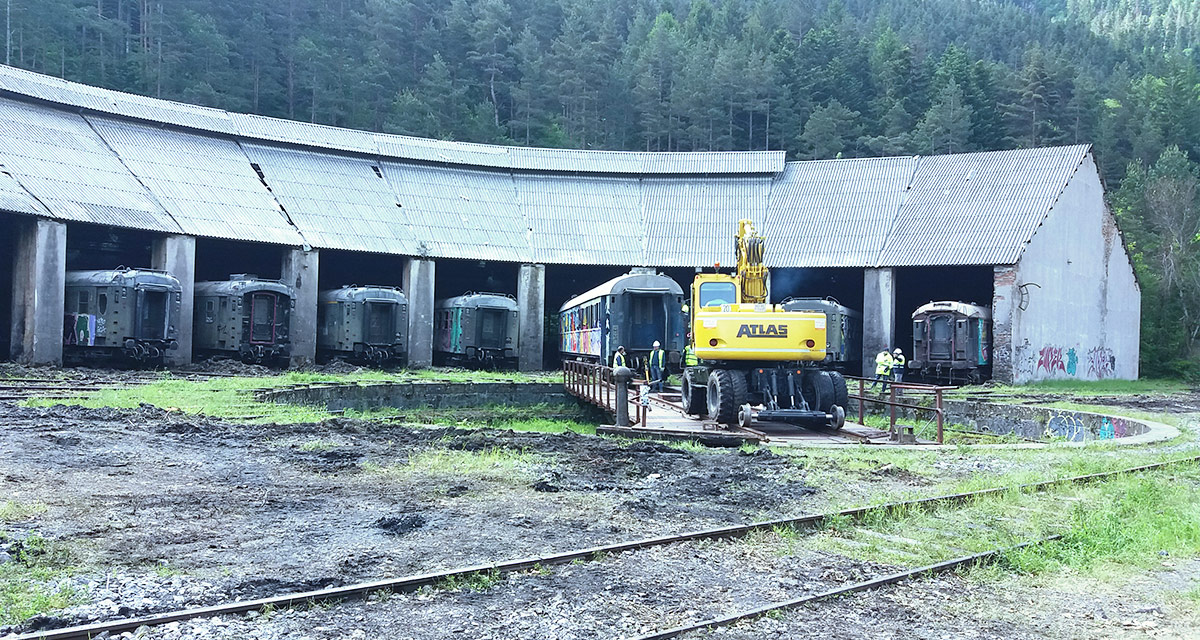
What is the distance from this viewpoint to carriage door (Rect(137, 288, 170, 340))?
29.4 metres

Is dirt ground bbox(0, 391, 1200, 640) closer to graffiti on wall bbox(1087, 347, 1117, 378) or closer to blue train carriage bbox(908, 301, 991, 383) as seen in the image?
blue train carriage bbox(908, 301, 991, 383)

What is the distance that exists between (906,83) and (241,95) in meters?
48.7

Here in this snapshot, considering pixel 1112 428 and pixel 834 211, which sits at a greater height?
pixel 834 211

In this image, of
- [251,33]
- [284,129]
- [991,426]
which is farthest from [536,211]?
[251,33]

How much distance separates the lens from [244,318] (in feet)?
107

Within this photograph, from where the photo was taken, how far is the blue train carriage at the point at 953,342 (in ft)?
114

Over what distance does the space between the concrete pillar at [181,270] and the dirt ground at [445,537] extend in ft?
57.9

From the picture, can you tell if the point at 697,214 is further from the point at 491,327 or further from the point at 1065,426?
the point at 1065,426

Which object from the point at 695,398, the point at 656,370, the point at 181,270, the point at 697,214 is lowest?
the point at 695,398

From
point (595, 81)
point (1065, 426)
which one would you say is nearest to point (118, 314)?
point (1065, 426)

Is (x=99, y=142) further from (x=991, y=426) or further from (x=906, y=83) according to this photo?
(x=906, y=83)

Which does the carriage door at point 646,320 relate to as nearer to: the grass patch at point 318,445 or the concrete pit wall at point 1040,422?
the concrete pit wall at point 1040,422

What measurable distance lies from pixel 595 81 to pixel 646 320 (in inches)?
2023

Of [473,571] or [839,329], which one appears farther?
[839,329]
